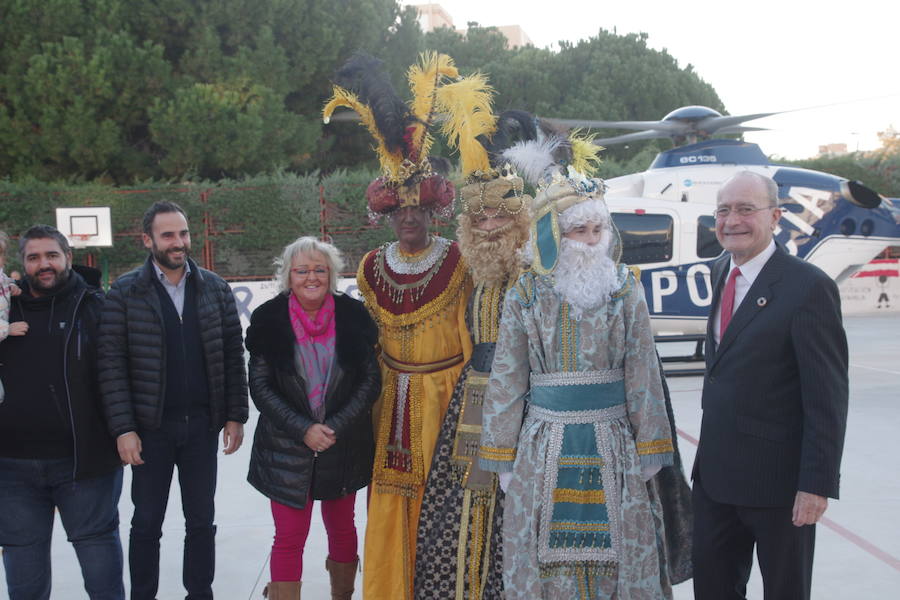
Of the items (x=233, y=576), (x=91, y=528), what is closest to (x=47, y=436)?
(x=91, y=528)

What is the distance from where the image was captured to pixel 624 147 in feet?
75.7

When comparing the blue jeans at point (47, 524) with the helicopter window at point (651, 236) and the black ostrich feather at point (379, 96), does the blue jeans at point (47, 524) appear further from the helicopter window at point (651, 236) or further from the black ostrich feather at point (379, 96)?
the helicopter window at point (651, 236)

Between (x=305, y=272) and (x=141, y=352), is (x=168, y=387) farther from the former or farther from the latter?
(x=305, y=272)

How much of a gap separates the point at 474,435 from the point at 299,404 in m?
0.67

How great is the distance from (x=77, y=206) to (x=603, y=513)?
13410mm

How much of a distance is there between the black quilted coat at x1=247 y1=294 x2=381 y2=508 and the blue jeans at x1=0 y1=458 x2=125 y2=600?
0.54 metres

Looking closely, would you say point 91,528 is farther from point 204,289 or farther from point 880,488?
point 880,488

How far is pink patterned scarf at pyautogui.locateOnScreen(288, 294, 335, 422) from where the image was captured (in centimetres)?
278

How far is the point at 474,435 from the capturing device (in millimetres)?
2686

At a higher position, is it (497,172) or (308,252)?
(497,172)

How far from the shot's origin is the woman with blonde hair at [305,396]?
8.94ft

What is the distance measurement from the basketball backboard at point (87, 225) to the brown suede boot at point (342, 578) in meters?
10.9

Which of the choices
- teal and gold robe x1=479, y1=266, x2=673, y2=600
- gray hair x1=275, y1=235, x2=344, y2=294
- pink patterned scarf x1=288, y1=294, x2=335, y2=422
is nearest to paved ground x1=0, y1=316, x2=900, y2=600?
pink patterned scarf x1=288, y1=294, x2=335, y2=422

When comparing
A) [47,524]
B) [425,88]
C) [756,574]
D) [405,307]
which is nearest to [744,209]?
[405,307]
